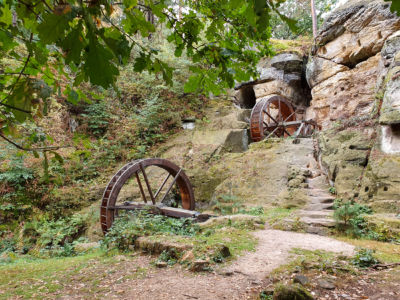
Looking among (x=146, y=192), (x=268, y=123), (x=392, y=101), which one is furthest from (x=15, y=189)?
(x=392, y=101)

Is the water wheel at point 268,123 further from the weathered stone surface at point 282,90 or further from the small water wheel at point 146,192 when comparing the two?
the small water wheel at point 146,192

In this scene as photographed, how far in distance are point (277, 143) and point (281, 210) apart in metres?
4.22

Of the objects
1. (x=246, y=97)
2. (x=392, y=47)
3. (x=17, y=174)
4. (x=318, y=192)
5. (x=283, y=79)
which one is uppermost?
(x=283, y=79)

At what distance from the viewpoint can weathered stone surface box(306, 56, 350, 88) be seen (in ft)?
40.4

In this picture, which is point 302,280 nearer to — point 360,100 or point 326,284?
point 326,284

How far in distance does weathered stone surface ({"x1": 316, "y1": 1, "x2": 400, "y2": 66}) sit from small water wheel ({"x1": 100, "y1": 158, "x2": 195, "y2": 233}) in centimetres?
973

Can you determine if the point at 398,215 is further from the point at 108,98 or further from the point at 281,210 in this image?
the point at 108,98

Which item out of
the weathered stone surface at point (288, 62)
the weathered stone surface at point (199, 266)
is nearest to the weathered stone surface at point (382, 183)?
the weathered stone surface at point (199, 266)

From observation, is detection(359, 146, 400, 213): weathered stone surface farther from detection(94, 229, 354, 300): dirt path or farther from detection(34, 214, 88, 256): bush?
detection(34, 214, 88, 256): bush

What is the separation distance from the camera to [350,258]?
3.60m

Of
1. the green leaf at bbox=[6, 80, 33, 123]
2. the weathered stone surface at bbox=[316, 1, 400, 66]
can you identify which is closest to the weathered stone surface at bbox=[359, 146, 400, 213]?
the weathered stone surface at bbox=[316, 1, 400, 66]

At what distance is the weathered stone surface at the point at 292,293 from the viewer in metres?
2.29

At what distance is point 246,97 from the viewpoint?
1809cm

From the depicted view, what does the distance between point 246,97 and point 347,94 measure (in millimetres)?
7536
